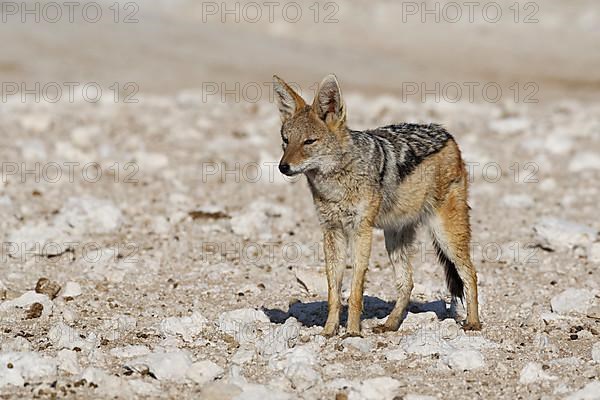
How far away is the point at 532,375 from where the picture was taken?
6.85 meters

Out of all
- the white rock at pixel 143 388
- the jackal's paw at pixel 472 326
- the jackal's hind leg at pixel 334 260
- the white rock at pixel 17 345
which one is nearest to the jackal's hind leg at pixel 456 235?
the jackal's paw at pixel 472 326

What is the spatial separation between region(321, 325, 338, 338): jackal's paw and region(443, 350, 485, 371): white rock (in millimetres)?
1189

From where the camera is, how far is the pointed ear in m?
8.18

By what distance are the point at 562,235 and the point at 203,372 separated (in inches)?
233

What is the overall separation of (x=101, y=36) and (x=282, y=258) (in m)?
22.7

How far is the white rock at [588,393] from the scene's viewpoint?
21.0 ft

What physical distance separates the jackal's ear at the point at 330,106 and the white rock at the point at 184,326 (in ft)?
6.44

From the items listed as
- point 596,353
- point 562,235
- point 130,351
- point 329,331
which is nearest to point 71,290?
point 130,351

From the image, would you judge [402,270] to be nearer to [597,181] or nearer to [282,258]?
[282,258]

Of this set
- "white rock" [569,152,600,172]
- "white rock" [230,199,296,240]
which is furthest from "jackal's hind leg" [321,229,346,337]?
"white rock" [569,152,600,172]

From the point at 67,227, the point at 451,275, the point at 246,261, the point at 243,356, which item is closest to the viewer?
the point at 243,356

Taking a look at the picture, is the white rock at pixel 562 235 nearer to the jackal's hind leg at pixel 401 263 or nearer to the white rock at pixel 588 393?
the jackal's hind leg at pixel 401 263

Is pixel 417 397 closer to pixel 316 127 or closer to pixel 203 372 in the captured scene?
pixel 203 372

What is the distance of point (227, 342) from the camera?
7.84 metres
